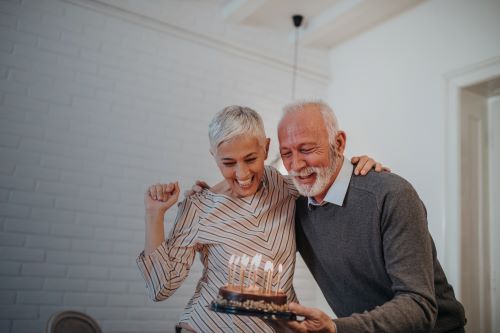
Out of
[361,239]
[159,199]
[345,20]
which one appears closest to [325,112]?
[361,239]

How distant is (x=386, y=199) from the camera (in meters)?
1.65

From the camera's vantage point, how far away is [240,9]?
4188mm

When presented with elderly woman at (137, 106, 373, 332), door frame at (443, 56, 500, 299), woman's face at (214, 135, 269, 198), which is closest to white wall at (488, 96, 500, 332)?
door frame at (443, 56, 500, 299)

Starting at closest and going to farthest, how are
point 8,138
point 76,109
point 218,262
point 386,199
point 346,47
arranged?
point 386,199
point 218,262
point 8,138
point 76,109
point 346,47

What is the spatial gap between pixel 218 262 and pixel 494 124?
3.01 meters

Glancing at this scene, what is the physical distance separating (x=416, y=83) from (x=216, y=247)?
2.95m

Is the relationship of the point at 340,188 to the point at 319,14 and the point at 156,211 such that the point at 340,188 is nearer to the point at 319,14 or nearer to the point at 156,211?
the point at 156,211

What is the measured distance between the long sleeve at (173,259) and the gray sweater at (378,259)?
49 cm

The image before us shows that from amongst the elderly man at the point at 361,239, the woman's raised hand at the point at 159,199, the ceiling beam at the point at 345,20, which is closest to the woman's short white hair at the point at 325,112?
the elderly man at the point at 361,239

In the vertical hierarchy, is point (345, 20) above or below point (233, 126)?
above

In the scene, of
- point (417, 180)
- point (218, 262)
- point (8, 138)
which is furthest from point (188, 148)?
point (218, 262)

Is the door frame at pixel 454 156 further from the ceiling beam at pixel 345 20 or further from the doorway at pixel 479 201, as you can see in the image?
the ceiling beam at pixel 345 20

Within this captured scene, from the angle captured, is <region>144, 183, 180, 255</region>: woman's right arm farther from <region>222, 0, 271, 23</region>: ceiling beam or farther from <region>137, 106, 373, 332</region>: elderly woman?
<region>222, 0, 271, 23</region>: ceiling beam

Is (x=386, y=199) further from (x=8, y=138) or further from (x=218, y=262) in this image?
(x=8, y=138)
